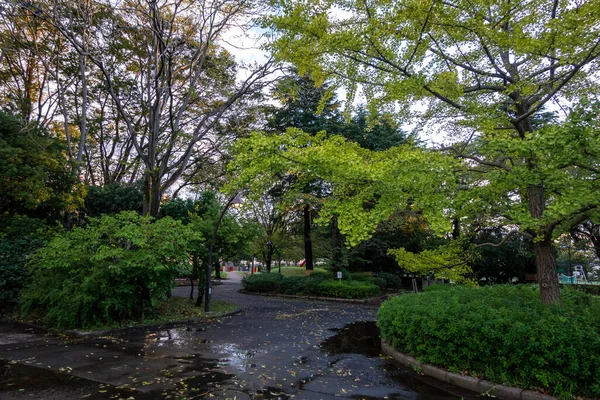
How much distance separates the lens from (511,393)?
4691 millimetres

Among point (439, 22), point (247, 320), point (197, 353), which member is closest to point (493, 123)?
point (439, 22)

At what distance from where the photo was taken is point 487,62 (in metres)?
6.84

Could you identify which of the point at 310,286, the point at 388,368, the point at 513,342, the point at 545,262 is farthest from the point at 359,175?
the point at 310,286

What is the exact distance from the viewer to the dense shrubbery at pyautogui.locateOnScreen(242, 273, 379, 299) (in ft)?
59.9

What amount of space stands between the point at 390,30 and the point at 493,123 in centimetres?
261

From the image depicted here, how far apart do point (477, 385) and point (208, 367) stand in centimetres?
423

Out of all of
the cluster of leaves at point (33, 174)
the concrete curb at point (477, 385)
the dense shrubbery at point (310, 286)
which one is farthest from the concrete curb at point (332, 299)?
the concrete curb at point (477, 385)

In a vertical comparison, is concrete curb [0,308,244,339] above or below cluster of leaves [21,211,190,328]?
below

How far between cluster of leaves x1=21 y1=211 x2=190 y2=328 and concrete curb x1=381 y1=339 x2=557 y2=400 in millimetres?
6150

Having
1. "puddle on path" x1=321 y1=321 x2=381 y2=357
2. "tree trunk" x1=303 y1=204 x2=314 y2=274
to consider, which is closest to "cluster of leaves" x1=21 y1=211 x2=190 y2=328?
"puddle on path" x1=321 y1=321 x2=381 y2=357

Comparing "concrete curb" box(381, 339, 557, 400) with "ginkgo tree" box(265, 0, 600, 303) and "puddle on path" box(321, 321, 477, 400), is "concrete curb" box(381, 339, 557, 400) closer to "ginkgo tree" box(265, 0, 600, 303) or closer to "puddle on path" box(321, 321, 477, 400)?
"puddle on path" box(321, 321, 477, 400)

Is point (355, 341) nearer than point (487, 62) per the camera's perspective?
No

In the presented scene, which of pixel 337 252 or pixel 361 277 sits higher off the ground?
pixel 337 252

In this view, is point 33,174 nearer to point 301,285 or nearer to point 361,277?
point 301,285
